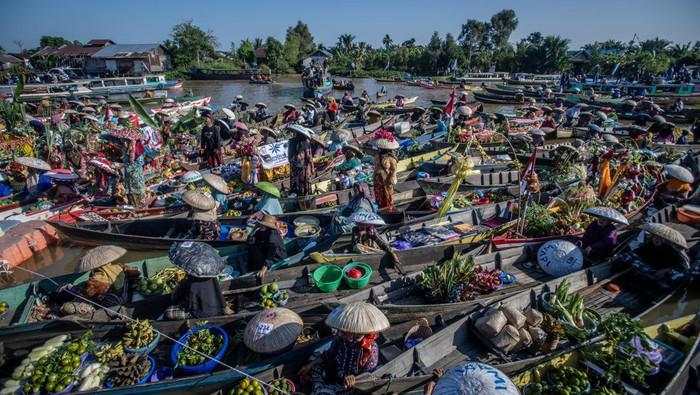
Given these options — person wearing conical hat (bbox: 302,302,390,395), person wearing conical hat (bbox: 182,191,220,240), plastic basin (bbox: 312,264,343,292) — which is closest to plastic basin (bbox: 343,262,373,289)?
plastic basin (bbox: 312,264,343,292)

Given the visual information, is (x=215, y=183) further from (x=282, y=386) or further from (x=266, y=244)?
(x=282, y=386)

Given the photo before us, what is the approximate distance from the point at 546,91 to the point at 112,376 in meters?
34.7

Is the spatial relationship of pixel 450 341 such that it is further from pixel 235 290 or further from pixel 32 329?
pixel 32 329

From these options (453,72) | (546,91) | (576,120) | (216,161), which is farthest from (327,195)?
(453,72)

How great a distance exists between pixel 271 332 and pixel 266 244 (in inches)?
86.4

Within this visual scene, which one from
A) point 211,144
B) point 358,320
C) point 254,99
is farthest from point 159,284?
point 254,99

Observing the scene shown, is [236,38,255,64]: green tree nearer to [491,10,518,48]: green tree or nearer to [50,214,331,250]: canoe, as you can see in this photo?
[491,10,518,48]: green tree

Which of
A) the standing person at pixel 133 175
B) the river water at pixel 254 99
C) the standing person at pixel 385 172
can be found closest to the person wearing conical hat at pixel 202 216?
the river water at pixel 254 99

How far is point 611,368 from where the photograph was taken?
4492mm

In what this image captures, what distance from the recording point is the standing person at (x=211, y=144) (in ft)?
44.3

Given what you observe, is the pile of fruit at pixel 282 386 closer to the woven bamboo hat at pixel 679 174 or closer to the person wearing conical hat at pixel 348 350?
the person wearing conical hat at pixel 348 350

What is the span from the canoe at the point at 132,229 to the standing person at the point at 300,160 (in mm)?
1522

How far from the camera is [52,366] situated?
4629 millimetres

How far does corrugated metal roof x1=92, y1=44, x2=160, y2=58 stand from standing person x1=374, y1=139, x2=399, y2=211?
166 ft
